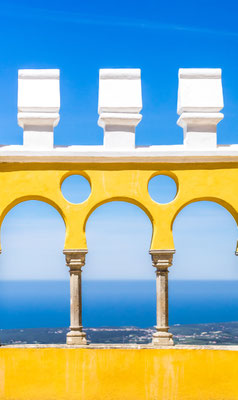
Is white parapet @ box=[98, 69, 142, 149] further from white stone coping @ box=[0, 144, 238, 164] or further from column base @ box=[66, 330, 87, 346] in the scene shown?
column base @ box=[66, 330, 87, 346]

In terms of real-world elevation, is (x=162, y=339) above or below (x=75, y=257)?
below

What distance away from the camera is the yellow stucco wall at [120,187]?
36.7 ft

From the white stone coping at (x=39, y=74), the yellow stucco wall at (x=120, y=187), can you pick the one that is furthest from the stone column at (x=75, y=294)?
the white stone coping at (x=39, y=74)

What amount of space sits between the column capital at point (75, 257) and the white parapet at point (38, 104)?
158 centimetres

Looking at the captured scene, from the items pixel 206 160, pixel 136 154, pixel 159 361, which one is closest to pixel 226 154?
pixel 206 160

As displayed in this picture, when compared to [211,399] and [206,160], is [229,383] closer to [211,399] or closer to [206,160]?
[211,399]

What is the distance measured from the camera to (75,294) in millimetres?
11016

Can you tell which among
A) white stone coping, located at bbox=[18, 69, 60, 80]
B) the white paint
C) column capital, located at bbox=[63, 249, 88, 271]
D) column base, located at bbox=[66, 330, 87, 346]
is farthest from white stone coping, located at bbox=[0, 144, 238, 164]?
column base, located at bbox=[66, 330, 87, 346]

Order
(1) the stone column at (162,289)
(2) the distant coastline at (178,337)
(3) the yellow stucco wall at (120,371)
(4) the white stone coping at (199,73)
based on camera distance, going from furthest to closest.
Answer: (2) the distant coastline at (178,337)
(4) the white stone coping at (199,73)
(1) the stone column at (162,289)
(3) the yellow stucco wall at (120,371)

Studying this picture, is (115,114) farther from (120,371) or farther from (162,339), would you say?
(120,371)

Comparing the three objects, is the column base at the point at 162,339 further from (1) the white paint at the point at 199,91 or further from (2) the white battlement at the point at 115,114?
(1) the white paint at the point at 199,91

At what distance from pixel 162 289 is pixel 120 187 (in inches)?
63.2

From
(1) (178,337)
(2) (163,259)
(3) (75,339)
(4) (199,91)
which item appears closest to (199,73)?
(4) (199,91)

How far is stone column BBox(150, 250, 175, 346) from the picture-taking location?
11.0 meters
